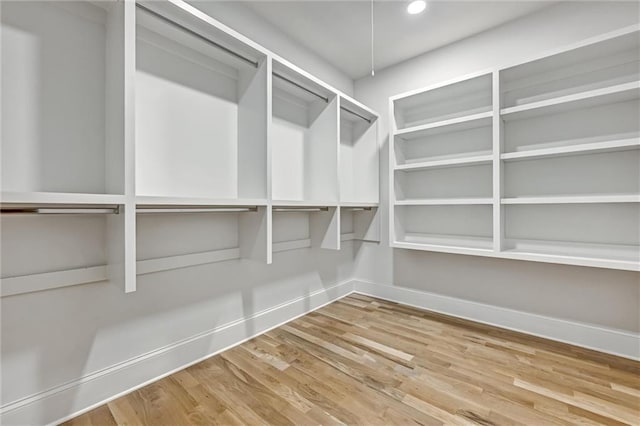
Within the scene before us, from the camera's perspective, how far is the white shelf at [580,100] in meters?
1.75

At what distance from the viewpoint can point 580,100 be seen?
189cm

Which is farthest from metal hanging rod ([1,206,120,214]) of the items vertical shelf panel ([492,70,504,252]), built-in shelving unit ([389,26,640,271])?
vertical shelf panel ([492,70,504,252])

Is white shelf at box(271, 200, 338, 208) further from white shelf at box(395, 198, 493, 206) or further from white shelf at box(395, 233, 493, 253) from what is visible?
white shelf at box(395, 233, 493, 253)

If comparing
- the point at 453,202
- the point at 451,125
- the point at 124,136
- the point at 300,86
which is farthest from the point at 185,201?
the point at 451,125

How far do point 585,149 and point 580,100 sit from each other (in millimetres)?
345

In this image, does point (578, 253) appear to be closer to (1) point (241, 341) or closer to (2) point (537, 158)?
(2) point (537, 158)

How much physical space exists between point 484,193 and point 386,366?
1732 mm

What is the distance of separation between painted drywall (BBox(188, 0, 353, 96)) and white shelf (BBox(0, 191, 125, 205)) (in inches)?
59.6

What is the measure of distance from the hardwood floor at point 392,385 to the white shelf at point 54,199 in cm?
109

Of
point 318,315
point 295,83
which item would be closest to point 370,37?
point 295,83

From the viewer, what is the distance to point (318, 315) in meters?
2.66

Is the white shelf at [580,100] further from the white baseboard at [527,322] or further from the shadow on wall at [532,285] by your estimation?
the white baseboard at [527,322]

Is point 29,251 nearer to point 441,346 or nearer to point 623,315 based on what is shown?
point 441,346

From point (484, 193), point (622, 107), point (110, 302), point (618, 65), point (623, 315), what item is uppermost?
point (618, 65)
